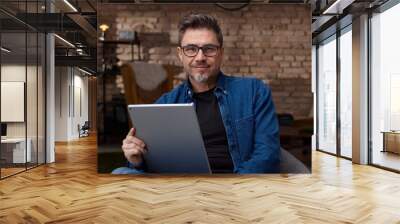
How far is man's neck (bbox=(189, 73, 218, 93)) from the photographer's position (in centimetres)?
542

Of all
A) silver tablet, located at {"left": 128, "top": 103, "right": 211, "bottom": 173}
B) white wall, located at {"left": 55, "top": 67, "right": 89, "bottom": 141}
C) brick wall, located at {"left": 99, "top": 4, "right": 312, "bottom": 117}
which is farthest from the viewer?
white wall, located at {"left": 55, "top": 67, "right": 89, "bottom": 141}

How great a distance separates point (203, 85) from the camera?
5418 millimetres

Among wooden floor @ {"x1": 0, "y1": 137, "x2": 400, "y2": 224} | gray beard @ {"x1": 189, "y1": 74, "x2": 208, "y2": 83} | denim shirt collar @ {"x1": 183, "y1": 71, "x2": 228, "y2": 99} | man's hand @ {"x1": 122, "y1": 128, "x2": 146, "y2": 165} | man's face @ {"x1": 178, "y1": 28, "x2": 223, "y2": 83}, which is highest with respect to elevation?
man's face @ {"x1": 178, "y1": 28, "x2": 223, "y2": 83}

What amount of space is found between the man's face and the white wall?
9.72 metres

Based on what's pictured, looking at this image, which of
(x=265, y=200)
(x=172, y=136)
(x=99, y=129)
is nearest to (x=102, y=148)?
(x=99, y=129)

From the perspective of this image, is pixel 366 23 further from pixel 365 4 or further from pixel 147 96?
pixel 147 96

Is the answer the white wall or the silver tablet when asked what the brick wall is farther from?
the white wall

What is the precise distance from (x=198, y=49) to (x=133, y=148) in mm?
1547

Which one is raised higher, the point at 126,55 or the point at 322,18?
the point at 322,18

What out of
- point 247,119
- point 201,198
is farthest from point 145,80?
point 201,198

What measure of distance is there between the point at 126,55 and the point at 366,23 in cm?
470

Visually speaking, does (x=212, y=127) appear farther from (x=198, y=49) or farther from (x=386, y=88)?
(x=386, y=88)

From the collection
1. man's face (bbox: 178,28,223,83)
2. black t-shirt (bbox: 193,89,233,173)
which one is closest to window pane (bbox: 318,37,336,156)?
man's face (bbox: 178,28,223,83)

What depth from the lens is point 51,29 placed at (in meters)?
7.96
